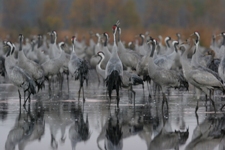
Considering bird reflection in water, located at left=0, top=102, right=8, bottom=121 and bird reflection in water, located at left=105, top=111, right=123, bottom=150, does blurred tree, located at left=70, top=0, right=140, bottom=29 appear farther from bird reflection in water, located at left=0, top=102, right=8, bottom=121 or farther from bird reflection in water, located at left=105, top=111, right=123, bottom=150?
bird reflection in water, located at left=105, top=111, right=123, bottom=150

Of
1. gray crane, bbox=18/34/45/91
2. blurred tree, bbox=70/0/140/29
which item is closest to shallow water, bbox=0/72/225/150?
gray crane, bbox=18/34/45/91

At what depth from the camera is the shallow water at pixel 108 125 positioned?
418 inches

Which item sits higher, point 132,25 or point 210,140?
point 132,25

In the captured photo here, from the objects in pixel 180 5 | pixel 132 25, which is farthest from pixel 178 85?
pixel 180 5

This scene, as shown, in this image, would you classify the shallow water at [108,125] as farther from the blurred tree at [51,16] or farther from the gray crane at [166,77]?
the blurred tree at [51,16]

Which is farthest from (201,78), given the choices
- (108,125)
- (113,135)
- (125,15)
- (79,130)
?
(125,15)

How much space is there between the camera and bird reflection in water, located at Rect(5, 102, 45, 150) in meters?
10.7

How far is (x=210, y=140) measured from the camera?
35.2 ft

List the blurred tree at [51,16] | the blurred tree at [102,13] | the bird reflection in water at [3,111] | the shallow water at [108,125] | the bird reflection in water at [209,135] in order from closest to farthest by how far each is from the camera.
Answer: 1. the bird reflection in water at [209,135]
2. the shallow water at [108,125]
3. the bird reflection in water at [3,111]
4. the blurred tree at [51,16]
5. the blurred tree at [102,13]

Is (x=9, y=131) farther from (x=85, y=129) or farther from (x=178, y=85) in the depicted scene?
(x=178, y=85)

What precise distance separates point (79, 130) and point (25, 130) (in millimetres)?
842

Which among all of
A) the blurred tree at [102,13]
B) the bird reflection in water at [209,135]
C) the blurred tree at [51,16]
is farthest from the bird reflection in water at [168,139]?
the blurred tree at [102,13]

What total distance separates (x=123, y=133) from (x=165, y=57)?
8.51 meters

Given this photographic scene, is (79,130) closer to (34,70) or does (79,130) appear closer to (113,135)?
(113,135)
